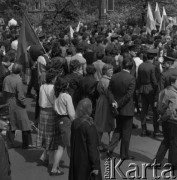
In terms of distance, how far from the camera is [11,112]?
862 cm

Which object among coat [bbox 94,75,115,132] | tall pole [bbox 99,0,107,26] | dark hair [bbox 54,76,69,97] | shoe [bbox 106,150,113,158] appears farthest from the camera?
tall pole [bbox 99,0,107,26]

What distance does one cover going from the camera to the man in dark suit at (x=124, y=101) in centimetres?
791

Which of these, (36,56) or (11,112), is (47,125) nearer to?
(11,112)

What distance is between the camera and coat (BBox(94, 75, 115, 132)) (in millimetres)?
8391

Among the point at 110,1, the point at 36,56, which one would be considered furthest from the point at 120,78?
the point at 110,1

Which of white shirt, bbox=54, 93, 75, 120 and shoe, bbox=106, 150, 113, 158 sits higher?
white shirt, bbox=54, 93, 75, 120

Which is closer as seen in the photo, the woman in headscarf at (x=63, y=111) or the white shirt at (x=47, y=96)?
the woman in headscarf at (x=63, y=111)

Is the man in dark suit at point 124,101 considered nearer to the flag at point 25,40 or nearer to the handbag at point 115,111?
the handbag at point 115,111

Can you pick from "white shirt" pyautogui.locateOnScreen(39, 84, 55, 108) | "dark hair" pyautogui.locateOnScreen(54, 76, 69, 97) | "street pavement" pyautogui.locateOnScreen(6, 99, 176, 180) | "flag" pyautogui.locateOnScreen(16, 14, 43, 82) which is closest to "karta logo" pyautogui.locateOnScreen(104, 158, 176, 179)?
"street pavement" pyautogui.locateOnScreen(6, 99, 176, 180)

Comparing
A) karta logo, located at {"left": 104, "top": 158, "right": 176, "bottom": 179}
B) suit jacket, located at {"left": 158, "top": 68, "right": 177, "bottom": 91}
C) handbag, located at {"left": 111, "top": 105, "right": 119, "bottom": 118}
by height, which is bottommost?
karta logo, located at {"left": 104, "top": 158, "right": 176, "bottom": 179}

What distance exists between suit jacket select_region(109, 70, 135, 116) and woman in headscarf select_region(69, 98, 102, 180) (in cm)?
221

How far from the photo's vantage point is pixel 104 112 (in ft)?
27.6

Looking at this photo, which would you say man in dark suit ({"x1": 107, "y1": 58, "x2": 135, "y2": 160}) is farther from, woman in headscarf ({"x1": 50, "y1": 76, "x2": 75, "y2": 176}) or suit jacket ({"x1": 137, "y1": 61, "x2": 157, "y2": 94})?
suit jacket ({"x1": 137, "y1": 61, "x2": 157, "y2": 94})

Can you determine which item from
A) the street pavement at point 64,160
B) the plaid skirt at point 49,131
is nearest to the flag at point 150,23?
the street pavement at point 64,160
